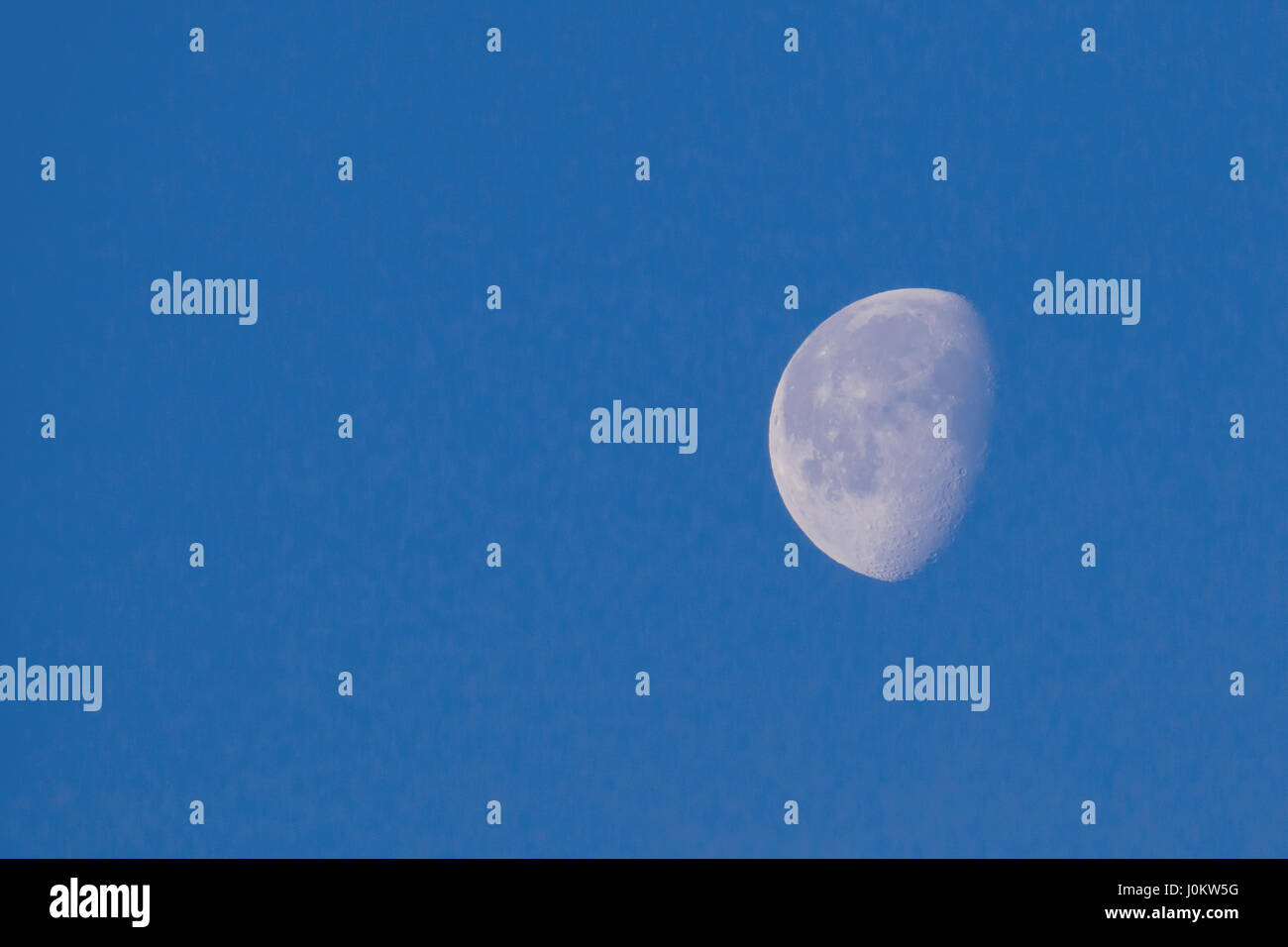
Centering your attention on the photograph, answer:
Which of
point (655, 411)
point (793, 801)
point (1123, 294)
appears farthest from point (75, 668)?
point (1123, 294)

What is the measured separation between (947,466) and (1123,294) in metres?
2.03

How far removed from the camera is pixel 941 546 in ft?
35.1

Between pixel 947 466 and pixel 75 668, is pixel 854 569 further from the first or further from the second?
pixel 75 668

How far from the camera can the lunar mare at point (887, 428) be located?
404 inches

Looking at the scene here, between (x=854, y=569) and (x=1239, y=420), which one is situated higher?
(x=1239, y=420)

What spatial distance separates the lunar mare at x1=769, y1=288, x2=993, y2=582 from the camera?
33.7ft

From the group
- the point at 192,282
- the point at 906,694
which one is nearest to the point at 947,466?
the point at 906,694

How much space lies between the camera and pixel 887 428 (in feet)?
33.6

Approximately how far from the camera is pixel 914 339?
1048 cm

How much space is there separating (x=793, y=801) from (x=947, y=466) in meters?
2.90
